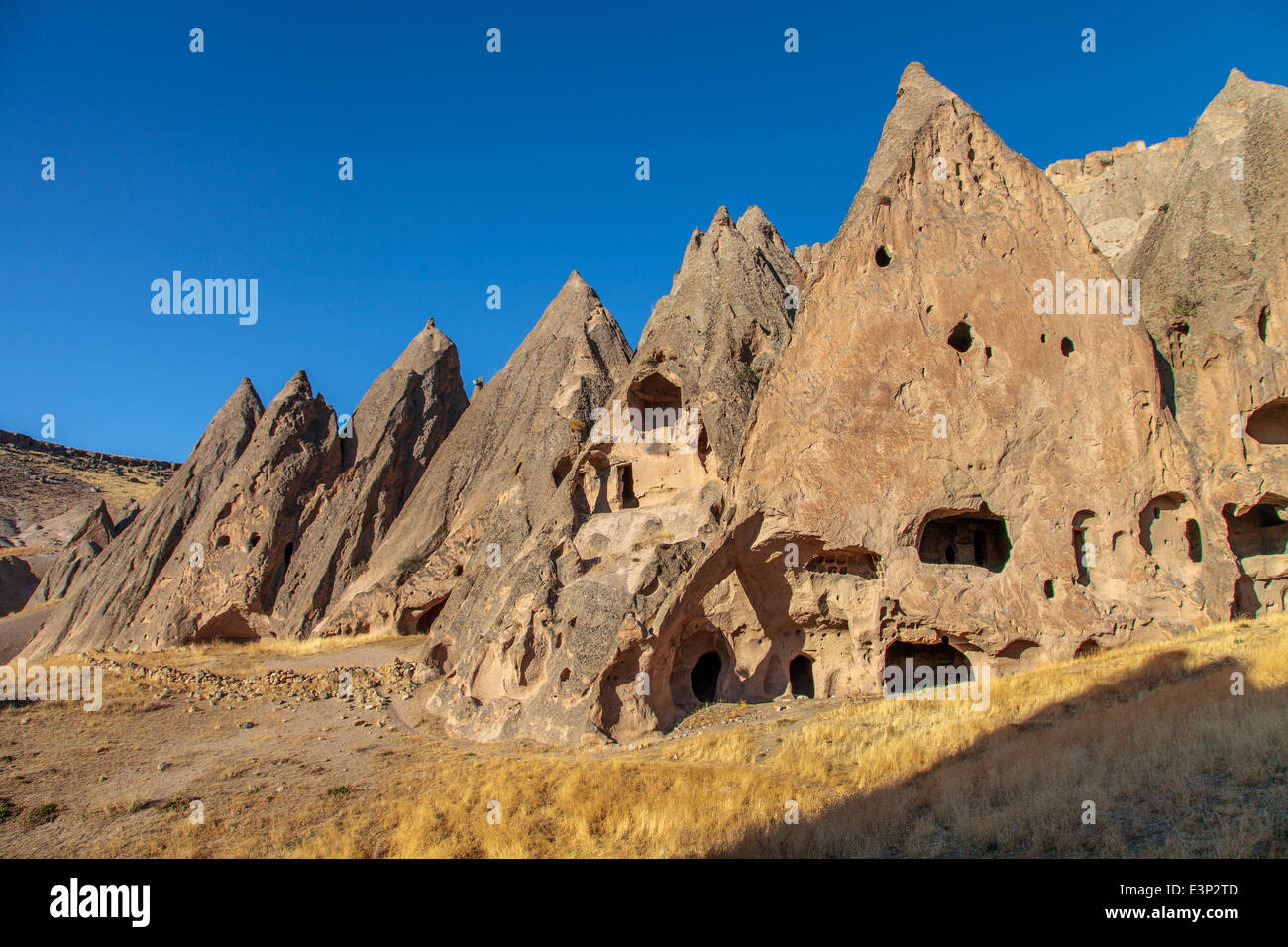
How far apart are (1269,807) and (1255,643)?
21.0 ft

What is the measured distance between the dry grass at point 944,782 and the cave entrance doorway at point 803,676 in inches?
104

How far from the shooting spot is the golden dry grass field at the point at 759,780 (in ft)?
20.5

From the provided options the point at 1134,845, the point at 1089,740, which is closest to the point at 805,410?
the point at 1089,740

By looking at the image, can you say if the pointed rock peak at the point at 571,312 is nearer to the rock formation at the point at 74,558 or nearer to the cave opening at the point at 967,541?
the cave opening at the point at 967,541

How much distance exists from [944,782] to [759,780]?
222cm

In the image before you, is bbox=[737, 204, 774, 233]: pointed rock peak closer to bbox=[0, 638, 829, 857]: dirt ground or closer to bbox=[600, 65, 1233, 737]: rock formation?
bbox=[600, 65, 1233, 737]: rock formation

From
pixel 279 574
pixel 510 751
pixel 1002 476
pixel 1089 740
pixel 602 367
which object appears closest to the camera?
pixel 1089 740

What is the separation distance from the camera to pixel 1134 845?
551 cm

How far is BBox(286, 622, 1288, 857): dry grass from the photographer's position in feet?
19.7

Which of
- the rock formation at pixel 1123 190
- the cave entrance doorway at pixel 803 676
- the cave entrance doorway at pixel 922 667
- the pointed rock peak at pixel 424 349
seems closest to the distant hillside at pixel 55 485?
the pointed rock peak at pixel 424 349

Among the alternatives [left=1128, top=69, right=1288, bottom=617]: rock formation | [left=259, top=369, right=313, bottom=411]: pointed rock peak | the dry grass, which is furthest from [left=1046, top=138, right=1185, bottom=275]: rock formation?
[left=259, top=369, right=313, bottom=411]: pointed rock peak

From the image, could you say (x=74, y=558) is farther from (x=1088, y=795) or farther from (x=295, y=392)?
(x=1088, y=795)

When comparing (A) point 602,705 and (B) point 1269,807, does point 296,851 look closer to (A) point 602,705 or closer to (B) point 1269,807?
(A) point 602,705

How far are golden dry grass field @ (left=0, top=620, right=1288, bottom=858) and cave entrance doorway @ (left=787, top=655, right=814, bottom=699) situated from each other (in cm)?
142
